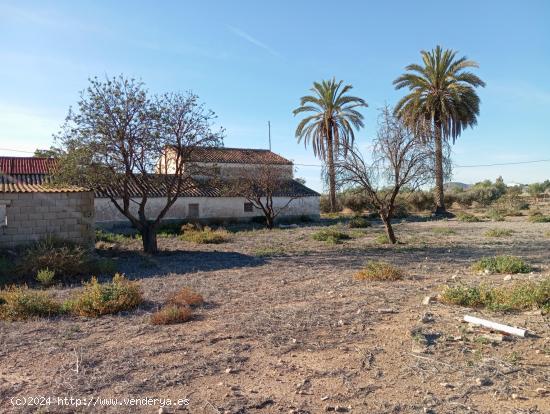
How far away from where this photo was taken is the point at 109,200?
27656 mm

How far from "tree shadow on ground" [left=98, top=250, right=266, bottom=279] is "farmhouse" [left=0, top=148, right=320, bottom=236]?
5.89 ft

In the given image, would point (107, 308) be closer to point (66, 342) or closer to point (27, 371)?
point (66, 342)

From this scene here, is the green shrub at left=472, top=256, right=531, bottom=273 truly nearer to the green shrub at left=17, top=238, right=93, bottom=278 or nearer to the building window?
the green shrub at left=17, top=238, right=93, bottom=278

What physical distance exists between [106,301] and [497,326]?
5.66 m

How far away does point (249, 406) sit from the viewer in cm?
396

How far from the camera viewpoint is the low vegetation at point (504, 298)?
659 cm

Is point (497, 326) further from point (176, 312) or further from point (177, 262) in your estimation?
point (177, 262)

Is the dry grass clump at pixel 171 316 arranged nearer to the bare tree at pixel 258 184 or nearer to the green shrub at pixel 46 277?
the green shrub at pixel 46 277

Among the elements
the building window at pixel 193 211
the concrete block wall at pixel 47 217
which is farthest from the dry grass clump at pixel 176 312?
the building window at pixel 193 211

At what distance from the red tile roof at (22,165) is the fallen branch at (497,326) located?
29.8 m

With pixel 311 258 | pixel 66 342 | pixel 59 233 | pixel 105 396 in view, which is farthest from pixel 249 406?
pixel 59 233

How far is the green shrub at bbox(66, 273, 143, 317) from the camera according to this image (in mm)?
7387

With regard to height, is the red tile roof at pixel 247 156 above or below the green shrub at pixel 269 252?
above

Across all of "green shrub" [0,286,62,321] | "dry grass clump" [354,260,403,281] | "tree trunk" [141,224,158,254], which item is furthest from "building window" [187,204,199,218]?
"green shrub" [0,286,62,321]
